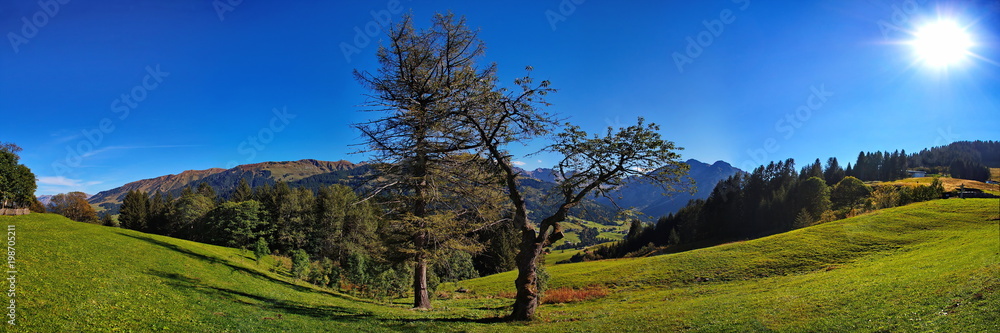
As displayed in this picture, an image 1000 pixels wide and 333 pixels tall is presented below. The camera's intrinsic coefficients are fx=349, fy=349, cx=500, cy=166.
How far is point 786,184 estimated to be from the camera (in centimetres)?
8981

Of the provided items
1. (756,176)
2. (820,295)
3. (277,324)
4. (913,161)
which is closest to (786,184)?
(756,176)

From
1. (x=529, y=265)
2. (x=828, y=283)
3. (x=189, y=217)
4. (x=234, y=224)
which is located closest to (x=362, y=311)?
(x=529, y=265)


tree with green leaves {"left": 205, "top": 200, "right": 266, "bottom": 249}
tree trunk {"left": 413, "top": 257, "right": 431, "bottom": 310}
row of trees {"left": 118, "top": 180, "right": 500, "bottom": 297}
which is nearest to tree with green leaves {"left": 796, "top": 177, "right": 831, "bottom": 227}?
row of trees {"left": 118, "top": 180, "right": 500, "bottom": 297}

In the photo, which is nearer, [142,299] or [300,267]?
[142,299]

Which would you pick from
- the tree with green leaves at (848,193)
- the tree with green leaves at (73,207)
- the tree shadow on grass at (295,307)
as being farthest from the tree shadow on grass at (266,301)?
the tree with green leaves at (848,193)

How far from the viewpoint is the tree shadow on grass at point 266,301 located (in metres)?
15.0

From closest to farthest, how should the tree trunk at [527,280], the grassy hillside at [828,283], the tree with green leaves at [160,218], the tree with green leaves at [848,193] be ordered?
the grassy hillside at [828,283] < the tree trunk at [527,280] < the tree with green leaves at [160,218] < the tree with green leaves at [848,193]

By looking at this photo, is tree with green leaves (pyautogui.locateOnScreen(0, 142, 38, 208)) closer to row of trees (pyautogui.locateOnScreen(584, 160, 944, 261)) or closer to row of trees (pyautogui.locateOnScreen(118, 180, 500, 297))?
row of trees (pyautogui.locateOnScreen(118, 180, 500, 297))

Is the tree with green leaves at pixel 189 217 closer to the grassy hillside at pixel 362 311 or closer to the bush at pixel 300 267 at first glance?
the bush at pixel 300 267

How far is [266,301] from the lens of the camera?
16672 mm

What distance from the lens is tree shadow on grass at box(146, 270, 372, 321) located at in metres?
15.0

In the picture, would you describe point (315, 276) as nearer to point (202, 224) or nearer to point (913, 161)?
point (202, 224)

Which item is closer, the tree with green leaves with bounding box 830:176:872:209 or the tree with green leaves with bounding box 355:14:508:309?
the tree with green leaves with bounding box 355:14:508:309

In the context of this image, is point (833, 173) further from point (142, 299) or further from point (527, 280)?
point (142, 299)
